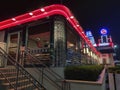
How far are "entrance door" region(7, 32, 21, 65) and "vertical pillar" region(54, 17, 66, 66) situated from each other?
2.90 m

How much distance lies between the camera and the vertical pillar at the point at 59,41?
6.71m

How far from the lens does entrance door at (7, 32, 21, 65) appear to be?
8.44m

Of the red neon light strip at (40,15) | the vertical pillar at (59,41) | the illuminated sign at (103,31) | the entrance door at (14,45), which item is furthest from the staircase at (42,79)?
the illuminated sign at (103,31)

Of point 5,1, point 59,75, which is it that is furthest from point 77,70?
point 5,1

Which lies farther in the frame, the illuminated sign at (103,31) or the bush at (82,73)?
the illuminated sign at (103,31)

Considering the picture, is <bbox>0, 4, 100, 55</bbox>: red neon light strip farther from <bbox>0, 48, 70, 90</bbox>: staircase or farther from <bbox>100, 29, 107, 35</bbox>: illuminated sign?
<bbox>100, 29, 107, 35</bbox>: illuminated sign

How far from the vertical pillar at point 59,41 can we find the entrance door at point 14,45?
2.90 metres

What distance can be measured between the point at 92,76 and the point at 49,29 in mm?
3456

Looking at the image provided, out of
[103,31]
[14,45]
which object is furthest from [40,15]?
[103,31]

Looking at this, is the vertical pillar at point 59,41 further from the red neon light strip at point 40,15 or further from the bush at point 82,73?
the bush at point 82,73

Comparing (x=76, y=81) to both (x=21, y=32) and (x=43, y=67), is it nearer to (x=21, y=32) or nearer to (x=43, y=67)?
(x=43, y=67)

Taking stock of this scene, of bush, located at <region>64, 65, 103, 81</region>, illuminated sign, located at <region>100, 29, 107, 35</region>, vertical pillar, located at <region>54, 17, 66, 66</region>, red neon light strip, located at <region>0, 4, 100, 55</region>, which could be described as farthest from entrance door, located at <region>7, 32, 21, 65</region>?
illuminated sign, located at <region>100, 29, 107, 35</region>

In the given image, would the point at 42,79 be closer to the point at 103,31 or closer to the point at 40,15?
the point at 40,15

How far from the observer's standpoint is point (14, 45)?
8828 millimetres
